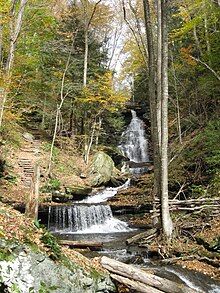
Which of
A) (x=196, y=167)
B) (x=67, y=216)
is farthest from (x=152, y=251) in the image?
(x=196, y=167)

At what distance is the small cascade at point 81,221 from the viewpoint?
34.6 feet

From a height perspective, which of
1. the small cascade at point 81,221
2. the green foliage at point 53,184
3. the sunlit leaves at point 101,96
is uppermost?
the sunlit leaves at point 101,96

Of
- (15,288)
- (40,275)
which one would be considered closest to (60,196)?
(40,275)

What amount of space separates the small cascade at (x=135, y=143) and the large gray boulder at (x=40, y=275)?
57.6 feet

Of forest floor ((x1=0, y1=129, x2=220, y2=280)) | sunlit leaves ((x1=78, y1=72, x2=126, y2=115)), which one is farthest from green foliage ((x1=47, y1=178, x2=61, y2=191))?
sunlit leaves ((x1=78, y1=72, x2=126, y2=115))

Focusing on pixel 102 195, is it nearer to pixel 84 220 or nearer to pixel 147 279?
pixel 84 220

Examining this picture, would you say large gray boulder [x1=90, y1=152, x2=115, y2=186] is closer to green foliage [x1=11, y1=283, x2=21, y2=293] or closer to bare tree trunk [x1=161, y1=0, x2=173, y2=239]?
bare tree trunk [x1=161, y1=0, x2=173, y2=239]

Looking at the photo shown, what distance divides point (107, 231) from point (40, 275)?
24.2 feet

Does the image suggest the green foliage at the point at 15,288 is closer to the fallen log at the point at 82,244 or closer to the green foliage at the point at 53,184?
the fallen log at the point at 82,244

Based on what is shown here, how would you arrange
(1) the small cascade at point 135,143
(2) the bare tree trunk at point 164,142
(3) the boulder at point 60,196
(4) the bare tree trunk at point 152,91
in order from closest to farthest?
(2) the bare tree trunk at point 164,142 < (4) the bare tree trunk at point 152,91 < (3) the boulder at point 60,196 < (1) the small cascade at point 135,143

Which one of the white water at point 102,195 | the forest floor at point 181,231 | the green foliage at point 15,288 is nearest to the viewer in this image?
the green foliage at point 15,288

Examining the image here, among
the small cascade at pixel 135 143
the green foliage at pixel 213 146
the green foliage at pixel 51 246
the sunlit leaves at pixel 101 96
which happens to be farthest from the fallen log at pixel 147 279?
the small cascade at pixel 135 143

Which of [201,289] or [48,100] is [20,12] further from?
[201,289]

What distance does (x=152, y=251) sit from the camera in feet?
23.0
